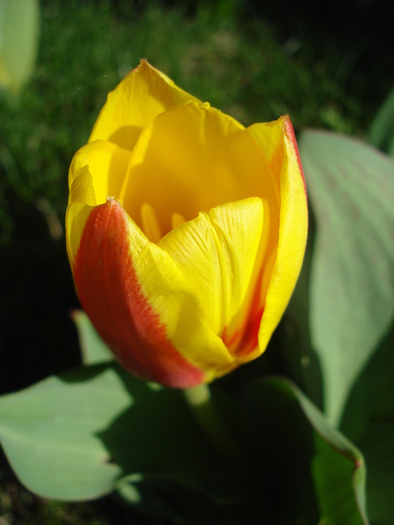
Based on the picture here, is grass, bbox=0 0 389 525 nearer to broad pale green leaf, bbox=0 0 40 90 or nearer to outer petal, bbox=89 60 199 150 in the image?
broad pale green leaf, bbox=0 0 40 90

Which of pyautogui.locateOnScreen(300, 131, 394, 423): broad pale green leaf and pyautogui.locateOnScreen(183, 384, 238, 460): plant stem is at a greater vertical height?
pyautogui.locateOnScreen(300, 131, 394, 423): broad pale green leaf

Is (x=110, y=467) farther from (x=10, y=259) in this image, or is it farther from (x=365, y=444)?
(x=10, y=259)

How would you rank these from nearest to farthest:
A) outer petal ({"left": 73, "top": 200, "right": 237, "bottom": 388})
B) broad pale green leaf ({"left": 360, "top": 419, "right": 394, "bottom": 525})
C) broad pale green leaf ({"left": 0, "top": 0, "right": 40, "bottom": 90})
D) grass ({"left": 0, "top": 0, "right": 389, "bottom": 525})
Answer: outer petal ({"left": 73, "top": 200, "right": 237, "bottom": 388}) < broad pale green leaf ({"left": 360, "top": 419, "right": 394, "bottom": 525}) < grass ({"left": 0, "top": 0, "right": 389, "bottom": 525}) < broad pale green leaf ({"left": 0, "top": 0, "right": 40, "bottom": 90})

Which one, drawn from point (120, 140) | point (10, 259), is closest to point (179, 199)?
point (120, 140)

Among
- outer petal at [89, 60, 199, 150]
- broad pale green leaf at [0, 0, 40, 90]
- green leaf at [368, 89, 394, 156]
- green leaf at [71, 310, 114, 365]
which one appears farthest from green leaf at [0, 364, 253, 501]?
broad pale green leaf at [0, 0, 40, 90]

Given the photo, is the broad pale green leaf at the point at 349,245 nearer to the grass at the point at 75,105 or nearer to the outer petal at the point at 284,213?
the outer petal at the point at 284,213

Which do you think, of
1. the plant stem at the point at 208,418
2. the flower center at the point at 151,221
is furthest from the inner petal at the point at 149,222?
the plant stem at the point at 208,418

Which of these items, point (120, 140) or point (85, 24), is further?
point (85, 24)
